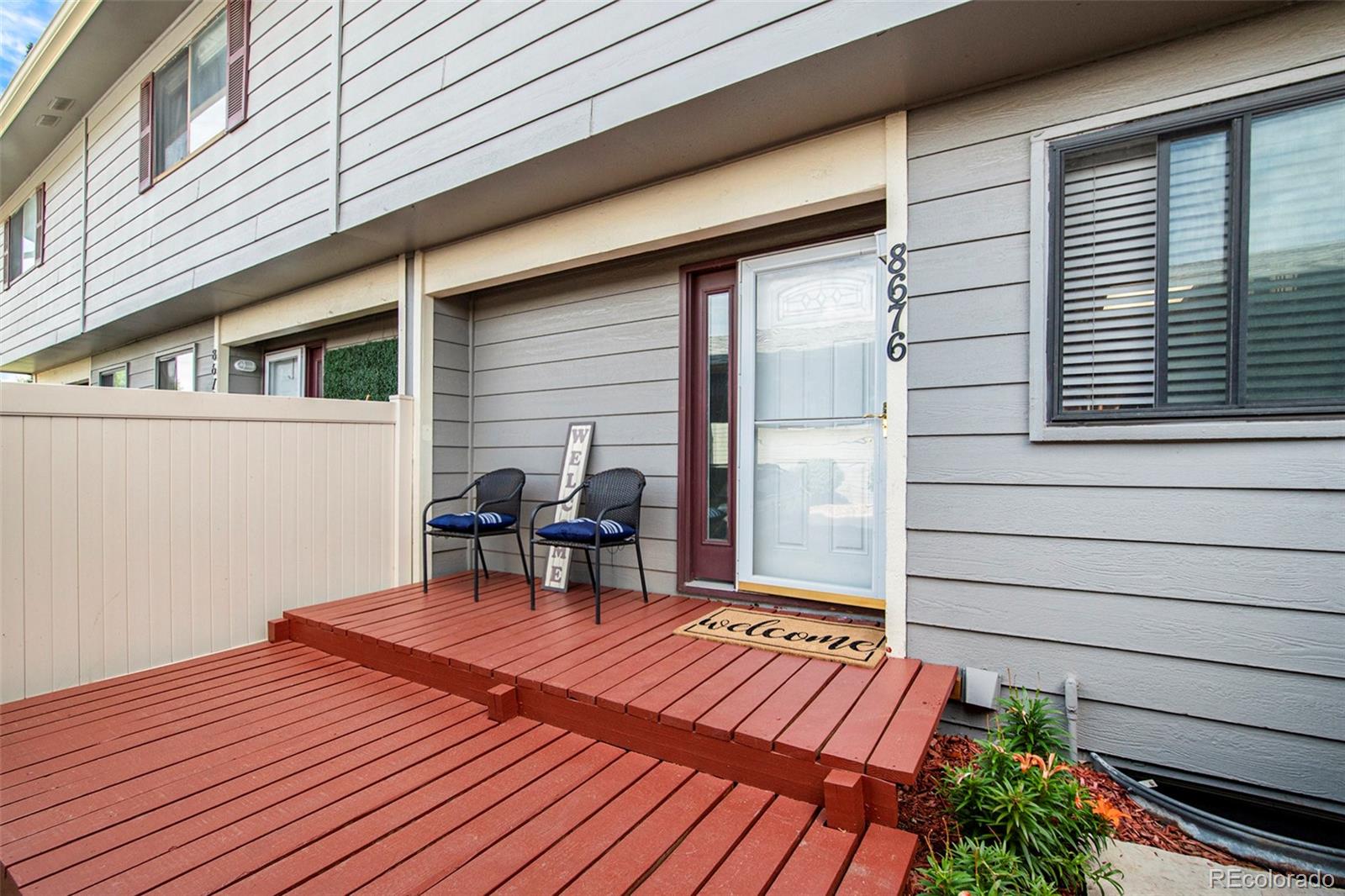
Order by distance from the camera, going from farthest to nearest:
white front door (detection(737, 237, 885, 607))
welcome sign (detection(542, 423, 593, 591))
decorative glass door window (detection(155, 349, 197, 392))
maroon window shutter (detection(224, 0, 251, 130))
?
decorative glass door window (detection(155, 349, 197, 392)) < maroon window shutter (detection(224, 0, 251, 130)) < welcome sign (detection(542, 423, 593, 591)) < white front door (detection(737, 237, 885, 607))

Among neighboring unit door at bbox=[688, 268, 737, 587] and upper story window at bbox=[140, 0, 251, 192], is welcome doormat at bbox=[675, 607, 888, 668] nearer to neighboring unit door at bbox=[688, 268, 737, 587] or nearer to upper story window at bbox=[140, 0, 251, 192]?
neighboring unit door at bbox=[688, 268, 737, 587]

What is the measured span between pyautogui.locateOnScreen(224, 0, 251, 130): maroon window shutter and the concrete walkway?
6.28 meters

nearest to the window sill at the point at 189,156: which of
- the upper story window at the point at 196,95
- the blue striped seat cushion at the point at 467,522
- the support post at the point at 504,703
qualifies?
the upper story window at the point at 196,95

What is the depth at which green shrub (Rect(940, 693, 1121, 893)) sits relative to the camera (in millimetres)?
1438

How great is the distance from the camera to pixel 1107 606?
1.99m

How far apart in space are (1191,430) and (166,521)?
14.2 ft

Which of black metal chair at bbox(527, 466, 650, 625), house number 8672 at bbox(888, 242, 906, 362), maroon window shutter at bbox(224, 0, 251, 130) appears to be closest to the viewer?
house number 8672 at bbox(888, 242, 906, 362)

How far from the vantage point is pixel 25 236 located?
306 inches

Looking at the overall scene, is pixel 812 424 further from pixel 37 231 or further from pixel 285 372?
pixel 37 231

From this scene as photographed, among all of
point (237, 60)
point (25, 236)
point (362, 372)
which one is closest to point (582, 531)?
point (362, 372)

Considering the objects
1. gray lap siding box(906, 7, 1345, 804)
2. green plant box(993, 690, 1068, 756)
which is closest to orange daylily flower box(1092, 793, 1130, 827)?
green plant box(993, 690, 1068, 756)

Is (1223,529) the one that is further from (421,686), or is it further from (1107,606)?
(421,686)

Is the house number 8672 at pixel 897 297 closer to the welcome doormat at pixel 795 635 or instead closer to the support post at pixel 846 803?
the welcome doormat at pixel 795 635

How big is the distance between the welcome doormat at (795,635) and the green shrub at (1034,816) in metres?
0.63
